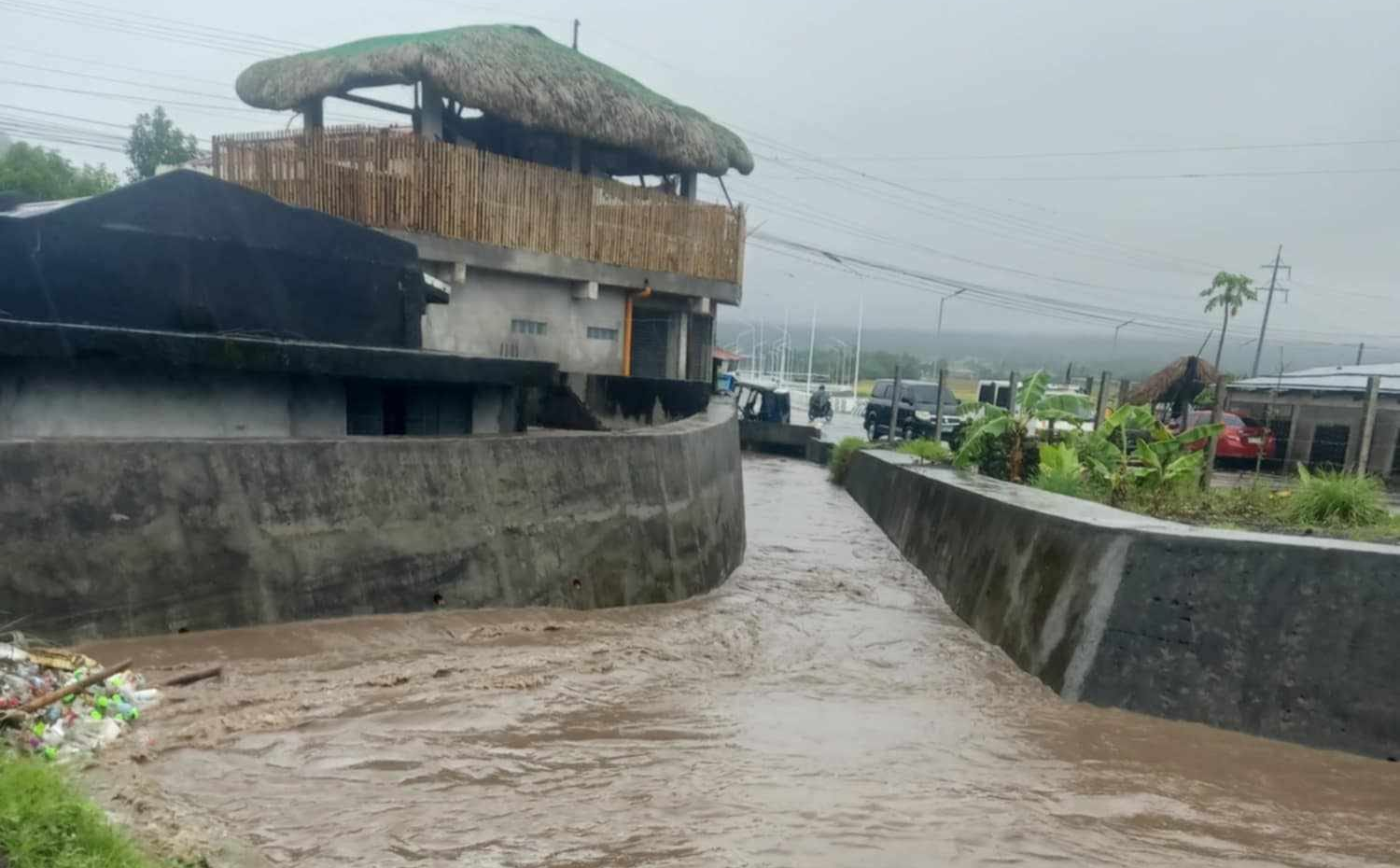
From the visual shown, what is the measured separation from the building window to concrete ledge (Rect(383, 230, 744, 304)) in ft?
2.98

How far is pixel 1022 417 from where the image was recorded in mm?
13062

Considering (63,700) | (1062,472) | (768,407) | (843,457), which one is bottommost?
(843,457)

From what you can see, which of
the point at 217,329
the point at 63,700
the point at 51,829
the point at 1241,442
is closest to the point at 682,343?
the point at 1241,442

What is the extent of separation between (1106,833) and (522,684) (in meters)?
3.61

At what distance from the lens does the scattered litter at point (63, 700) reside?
13.8 feet

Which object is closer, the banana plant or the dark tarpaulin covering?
the dark tarpaulin covering

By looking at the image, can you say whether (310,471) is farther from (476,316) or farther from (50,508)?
(476,316)

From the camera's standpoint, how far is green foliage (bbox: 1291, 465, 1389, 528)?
811 cm

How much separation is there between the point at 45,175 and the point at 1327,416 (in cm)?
3185

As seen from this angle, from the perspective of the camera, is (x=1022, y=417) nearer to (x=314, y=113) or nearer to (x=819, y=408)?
(x=314, y=113)

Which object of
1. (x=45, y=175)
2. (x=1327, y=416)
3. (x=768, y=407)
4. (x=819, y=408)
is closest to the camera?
(x=1327, y=416)

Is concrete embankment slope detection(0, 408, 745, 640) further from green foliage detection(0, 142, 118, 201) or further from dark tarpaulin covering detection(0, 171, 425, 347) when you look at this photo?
green foliage detection(0, 142, 118, 201)

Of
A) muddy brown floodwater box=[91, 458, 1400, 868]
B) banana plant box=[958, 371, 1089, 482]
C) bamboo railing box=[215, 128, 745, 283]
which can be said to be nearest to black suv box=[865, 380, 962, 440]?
bamboo railing box=[215, 128, 745, 283]

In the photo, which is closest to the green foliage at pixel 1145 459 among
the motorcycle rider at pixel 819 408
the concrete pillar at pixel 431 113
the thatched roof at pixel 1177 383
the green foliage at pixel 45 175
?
the thatched roof at pixel 1177 383
